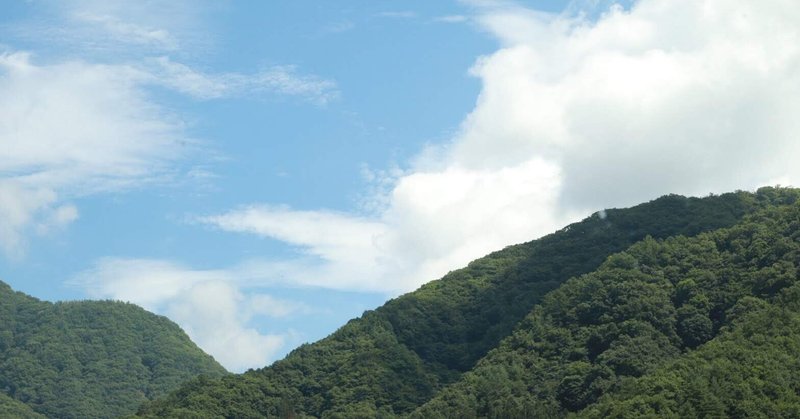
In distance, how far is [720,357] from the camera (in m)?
81.3

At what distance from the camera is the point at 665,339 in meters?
94.5

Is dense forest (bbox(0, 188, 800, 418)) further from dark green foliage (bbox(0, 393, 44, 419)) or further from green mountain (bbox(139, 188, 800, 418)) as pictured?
dark green foliage (bbox(0, 393, 44, 419))

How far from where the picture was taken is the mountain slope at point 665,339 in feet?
252

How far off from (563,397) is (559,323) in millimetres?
12327

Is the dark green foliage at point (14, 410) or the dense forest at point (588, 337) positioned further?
the dark green foliage at point (14, 410)

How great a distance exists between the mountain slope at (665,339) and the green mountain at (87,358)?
7306 cm

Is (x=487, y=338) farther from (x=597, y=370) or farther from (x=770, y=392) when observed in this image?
(x=770, y=392)

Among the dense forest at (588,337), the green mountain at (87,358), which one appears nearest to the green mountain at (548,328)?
the dense forest at (588,337)

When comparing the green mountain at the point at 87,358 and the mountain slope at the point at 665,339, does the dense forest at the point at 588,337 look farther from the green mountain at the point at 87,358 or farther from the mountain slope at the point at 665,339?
the green mountain at the point at 87,358

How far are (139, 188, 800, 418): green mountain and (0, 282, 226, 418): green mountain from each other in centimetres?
4961

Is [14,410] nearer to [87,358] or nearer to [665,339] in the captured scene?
[87,358]

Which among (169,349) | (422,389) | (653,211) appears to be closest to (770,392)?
(422,389)

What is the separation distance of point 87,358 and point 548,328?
91.1 meters

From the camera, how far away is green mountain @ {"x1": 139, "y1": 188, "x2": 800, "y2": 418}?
92750 millimetres
